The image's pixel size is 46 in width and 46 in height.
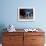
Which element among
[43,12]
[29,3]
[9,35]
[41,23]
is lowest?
[9,35]

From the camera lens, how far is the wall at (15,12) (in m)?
4.19

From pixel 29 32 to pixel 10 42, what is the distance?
640 millimetres

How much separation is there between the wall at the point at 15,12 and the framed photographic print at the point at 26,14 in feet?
0.34

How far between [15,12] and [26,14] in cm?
38

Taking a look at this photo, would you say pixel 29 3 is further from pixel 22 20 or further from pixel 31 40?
pixel 31 40

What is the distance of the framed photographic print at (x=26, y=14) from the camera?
419cm

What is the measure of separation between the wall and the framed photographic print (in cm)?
10

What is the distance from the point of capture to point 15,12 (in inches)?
166

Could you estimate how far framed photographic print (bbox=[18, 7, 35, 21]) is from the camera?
4.19 meters

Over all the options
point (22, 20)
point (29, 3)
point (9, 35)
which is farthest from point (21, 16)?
point (9, 35)

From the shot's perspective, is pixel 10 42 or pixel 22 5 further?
pixel 22 5

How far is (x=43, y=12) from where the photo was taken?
4246mm

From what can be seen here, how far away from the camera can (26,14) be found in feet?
13.8

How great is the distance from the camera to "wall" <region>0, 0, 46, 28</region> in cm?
419
